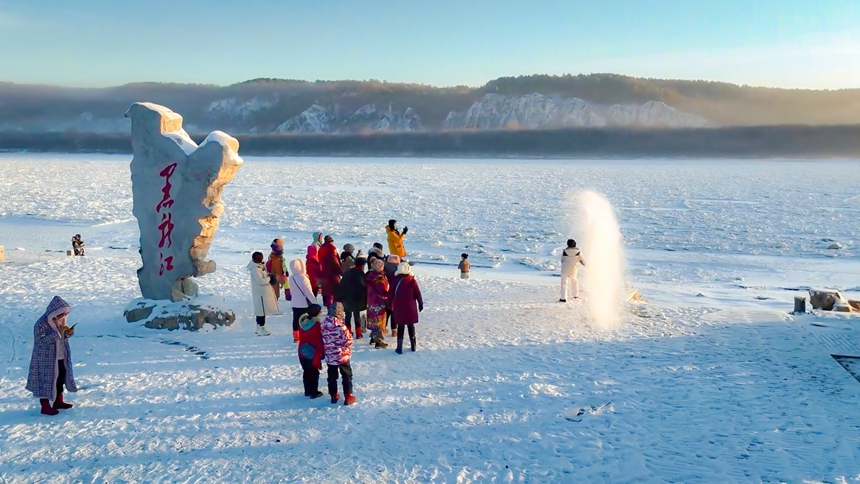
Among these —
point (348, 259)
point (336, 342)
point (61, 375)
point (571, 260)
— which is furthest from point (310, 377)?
point (571, 260)

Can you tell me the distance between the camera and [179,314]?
10.2 m

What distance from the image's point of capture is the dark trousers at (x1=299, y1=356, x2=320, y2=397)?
722 centimetres

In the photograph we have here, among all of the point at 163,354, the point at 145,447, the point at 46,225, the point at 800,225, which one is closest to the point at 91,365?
the point at 163,354

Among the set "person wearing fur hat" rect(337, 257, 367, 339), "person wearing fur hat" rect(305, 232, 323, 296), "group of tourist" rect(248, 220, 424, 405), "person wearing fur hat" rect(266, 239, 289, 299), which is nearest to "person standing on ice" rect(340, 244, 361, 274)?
"group of tourist" rect(248, 220, 424, 405)

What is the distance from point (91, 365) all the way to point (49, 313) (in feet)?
6.80

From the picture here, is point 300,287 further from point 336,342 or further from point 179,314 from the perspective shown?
point 179,314

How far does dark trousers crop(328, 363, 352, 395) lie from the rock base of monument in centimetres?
388

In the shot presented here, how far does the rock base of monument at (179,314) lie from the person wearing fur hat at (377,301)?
270 cm

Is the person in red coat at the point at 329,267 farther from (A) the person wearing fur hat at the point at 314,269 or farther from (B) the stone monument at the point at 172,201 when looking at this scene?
(B) the stone monument at the point at 172,201

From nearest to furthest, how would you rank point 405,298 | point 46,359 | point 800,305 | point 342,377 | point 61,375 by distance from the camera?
point 46,359, point 61,375, point 342,377, point 405,298, point 800,305

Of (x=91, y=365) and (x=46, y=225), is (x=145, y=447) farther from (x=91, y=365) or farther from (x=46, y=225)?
(x=46, y=225)

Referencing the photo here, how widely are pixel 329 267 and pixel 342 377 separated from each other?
11.3 ft

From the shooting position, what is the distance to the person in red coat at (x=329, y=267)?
10.3 m

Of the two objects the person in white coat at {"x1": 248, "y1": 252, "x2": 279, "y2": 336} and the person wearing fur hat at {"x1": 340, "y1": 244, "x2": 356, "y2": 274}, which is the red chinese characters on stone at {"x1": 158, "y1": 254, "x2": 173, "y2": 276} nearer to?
the person in white coat at {"x1": 248, "y1": 252, "x2": 279, "y2": 336}
